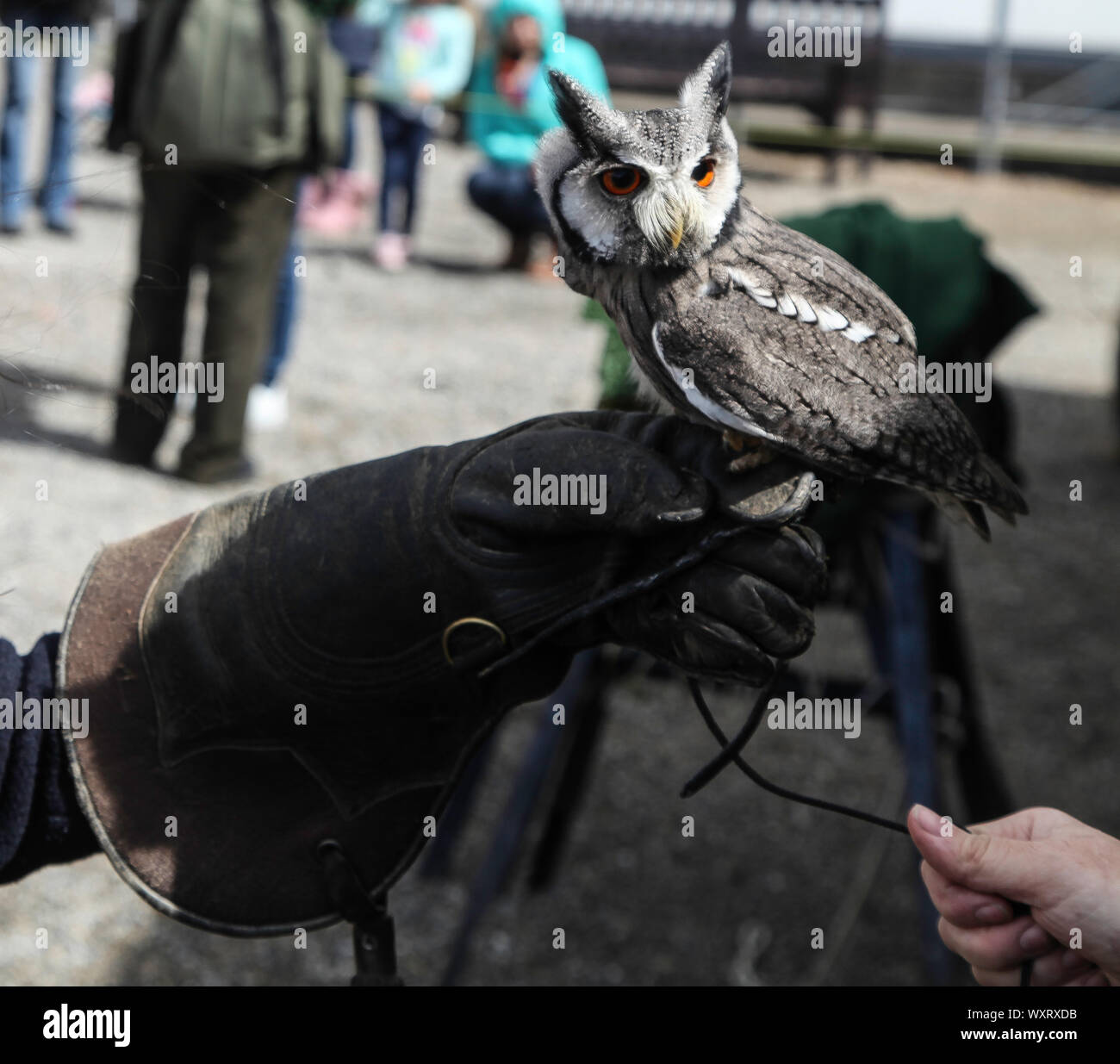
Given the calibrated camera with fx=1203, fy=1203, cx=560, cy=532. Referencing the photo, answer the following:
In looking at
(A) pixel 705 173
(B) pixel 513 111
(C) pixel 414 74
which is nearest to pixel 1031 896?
(A) pixel 705 173

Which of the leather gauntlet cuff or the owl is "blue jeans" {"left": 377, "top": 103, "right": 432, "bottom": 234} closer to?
the owl

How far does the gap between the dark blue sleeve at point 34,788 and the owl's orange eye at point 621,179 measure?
1.19 meters

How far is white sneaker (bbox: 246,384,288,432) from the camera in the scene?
6.56 metres

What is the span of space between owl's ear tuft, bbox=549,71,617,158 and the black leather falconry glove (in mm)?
573

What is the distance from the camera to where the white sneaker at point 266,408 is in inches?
258

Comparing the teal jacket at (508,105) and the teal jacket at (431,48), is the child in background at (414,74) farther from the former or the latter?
the teal jacket at (508,105)

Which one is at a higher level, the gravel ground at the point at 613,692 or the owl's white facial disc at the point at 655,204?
the owl's white facial disc at the point at 655,204

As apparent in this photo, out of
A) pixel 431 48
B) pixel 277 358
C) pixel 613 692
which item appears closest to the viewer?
pixel 613 692

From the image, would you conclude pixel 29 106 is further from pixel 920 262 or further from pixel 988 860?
pixel 988 860

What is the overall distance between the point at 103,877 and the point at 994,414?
2.95 metres

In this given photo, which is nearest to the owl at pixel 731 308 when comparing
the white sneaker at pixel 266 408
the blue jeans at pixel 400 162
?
the white sneaker at pixel 266 408

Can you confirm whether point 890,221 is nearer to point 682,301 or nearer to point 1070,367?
point 682,301

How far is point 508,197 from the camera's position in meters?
9.62

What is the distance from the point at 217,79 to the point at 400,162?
4.45 metres
